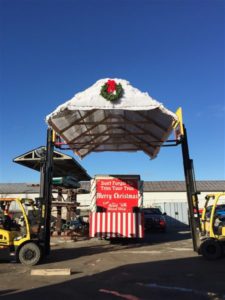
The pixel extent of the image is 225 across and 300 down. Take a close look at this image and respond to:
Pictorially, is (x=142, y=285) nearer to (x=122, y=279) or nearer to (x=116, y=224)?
(x=122, y=279)

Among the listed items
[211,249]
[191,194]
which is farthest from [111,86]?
[211,249]

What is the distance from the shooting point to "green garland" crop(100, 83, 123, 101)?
1128 cm

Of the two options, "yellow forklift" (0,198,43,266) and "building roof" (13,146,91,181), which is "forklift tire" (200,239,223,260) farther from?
"building roof" (13,146,91,181)

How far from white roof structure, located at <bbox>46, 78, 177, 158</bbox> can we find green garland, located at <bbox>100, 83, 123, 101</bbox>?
9cm

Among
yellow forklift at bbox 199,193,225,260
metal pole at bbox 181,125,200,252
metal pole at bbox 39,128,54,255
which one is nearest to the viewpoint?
yellow forklift at bbox 199,193,225,260

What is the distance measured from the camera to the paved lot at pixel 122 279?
6.96 meters

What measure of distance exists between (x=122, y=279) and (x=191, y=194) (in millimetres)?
5590

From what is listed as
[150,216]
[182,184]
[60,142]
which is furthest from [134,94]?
[182,184]

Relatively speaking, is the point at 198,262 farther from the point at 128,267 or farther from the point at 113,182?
the point at 113,182

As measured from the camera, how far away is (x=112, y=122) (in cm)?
1370

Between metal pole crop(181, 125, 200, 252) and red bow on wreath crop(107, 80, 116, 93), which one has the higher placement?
red bow on wreath crop(107, 80, 116, 93)

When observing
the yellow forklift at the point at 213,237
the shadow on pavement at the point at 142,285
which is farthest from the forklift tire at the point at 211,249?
the shadow on pavement at the point at 142,285

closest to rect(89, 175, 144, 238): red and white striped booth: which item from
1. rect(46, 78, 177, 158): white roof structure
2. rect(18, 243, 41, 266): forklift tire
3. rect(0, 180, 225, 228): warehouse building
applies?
rect(46, 78, 177, 158): white roof structure

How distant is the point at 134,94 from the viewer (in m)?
11.4
